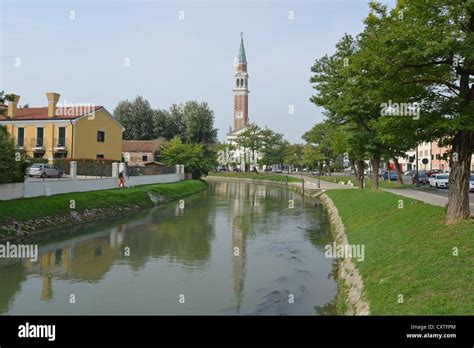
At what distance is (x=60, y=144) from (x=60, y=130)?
141 cm

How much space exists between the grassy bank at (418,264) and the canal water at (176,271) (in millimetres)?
1653

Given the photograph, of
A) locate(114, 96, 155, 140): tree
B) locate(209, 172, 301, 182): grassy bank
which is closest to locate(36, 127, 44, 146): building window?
locate(114, 96, 155, 140): tree

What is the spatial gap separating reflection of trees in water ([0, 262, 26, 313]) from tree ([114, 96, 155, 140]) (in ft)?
207

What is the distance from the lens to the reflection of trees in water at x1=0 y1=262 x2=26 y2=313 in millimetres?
11404

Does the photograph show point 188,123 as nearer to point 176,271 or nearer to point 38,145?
point 38,145

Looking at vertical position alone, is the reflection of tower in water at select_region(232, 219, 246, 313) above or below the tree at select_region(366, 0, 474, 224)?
below

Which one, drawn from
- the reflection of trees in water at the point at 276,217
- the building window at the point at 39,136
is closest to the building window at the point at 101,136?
the building window at the point at 39,136

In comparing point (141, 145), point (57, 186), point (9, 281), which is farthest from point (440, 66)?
point (141, 145)

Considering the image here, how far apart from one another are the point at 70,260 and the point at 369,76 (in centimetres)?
1249

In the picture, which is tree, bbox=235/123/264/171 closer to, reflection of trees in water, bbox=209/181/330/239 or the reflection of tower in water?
reflection of trees in water, bbox=209/181/330/239

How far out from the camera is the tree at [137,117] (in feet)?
248
